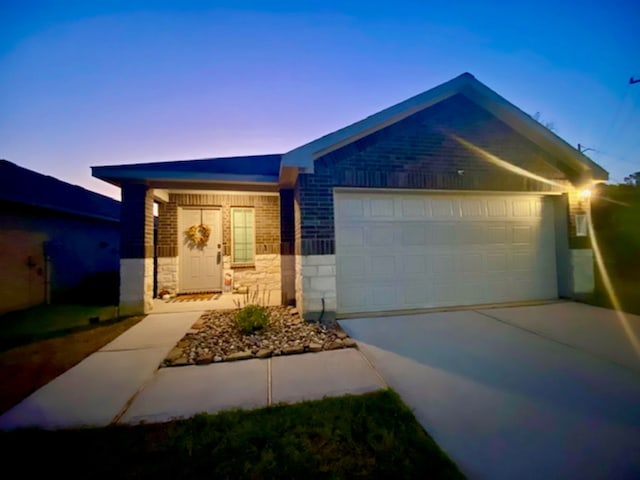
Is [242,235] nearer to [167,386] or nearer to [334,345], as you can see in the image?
[334,345]

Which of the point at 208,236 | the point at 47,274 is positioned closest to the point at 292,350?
the point at 208,236

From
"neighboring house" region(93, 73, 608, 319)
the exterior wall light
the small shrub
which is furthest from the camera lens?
the exterior wall light

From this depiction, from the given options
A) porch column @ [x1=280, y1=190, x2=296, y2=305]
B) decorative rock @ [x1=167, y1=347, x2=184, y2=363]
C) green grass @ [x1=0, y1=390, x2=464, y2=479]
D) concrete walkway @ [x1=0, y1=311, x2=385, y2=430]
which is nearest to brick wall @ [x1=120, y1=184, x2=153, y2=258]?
concrete walkway @ [x1=0, y1=311, x2=385, y2=430]

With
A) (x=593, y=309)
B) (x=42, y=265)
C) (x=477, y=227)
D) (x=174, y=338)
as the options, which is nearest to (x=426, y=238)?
(x=477, y=227)

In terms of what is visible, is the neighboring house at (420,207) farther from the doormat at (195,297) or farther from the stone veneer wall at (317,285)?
the doormat at (195,297)

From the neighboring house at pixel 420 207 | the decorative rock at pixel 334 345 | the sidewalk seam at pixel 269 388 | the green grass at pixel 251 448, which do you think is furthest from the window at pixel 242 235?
the green grass at pixel 251 448

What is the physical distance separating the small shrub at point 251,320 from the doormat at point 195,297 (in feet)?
9.47

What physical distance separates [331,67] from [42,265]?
9548 millimetres

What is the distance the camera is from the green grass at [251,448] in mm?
1535

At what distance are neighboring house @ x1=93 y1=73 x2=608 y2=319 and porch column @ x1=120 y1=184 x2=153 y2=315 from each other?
21mm

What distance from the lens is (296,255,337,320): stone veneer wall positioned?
14.5 feet

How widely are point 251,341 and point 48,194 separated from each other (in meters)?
8.93

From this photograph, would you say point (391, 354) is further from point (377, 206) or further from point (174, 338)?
point (174, 338)

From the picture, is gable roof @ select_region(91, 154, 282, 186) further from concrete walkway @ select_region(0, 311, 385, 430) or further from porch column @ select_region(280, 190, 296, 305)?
concrete walkway @ select_region(0, 311, 385, 430)
